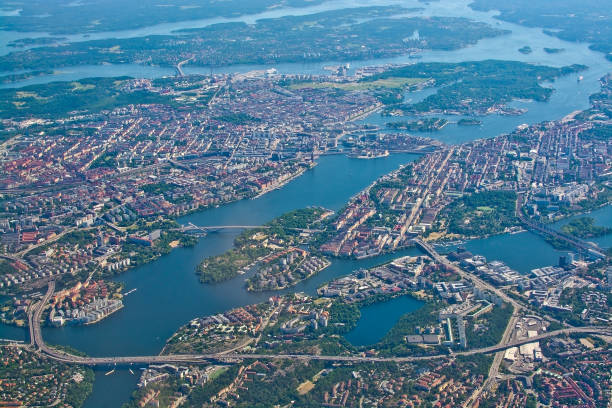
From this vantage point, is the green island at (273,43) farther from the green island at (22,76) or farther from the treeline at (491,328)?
the treeline at (491,328)

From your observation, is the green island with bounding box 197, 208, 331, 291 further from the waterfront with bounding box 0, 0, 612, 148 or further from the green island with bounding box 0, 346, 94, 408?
the waterfront with bounding box 0, 0, 612, 148

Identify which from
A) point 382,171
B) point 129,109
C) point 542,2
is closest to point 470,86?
point 382,171

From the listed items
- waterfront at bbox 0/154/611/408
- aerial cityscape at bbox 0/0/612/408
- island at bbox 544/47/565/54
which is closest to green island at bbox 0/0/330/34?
aerial cityscape at bbox 0/0/612/408

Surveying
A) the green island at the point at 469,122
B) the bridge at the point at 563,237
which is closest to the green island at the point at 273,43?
the green island at the point at 469,122

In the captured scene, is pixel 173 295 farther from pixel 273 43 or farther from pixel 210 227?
pixel 273 43

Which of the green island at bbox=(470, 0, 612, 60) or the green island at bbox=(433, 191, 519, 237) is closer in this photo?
the green island at bbox=(433, 191, 519, 237)

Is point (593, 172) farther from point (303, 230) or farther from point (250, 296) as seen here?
point (250, 296)
